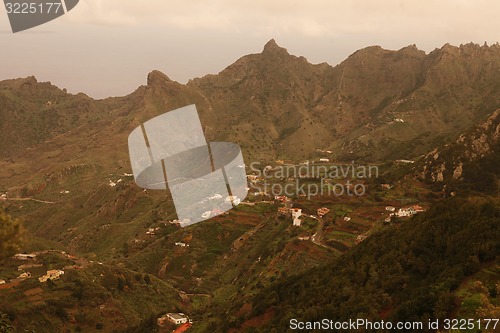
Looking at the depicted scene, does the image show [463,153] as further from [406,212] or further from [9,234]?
[9,234]

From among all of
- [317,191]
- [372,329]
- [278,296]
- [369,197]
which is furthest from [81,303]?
[317,191]

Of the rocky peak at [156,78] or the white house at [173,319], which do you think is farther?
the rocky peak at [156,78]

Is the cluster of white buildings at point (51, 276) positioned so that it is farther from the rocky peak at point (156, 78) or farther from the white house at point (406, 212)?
the rocky peak at point (156, 78)

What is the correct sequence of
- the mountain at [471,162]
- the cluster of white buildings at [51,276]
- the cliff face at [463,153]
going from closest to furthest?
the cluster of white buildings at [51,276], the mountain at [471,162], the cliff face at [463,153]

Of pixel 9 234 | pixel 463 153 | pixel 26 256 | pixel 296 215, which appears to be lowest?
pixel 296 215

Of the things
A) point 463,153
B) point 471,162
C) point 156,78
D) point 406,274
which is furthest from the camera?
point 156,78

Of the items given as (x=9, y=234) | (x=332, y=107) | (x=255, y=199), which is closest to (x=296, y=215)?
(x=255, y=199)

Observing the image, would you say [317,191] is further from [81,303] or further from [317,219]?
[81,303]

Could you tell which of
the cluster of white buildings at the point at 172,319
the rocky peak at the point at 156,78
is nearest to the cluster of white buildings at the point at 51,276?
the cluster of white buildings at the point at 172,319
